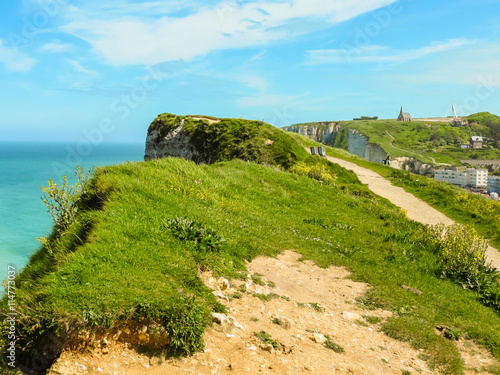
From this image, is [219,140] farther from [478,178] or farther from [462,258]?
[478,178]

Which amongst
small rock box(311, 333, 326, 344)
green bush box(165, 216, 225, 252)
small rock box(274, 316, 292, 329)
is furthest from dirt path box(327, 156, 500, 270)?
green bush box(165, 216, 225, 252)

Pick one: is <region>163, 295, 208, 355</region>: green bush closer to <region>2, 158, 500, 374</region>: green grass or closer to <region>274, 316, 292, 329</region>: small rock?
<region>2, 158, 500, 374</region>: green grass

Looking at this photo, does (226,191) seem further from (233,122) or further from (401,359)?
(233,122)

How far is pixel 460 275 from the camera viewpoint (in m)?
12.0

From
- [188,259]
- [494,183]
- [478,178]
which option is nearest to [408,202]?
[188,259]

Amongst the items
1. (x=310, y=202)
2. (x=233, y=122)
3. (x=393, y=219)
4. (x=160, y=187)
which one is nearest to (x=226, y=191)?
(x=160, y=187)

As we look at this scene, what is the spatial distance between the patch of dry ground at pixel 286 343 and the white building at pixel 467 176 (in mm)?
150291

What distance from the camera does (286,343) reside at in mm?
6609

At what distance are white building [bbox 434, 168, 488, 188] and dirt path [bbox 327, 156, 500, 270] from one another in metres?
124

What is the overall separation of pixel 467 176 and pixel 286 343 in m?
163

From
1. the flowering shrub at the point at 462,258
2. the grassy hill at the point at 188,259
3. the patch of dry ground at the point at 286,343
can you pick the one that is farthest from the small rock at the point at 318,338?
the flowering shrub at the point at 462,258

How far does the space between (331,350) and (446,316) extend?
4241 mm

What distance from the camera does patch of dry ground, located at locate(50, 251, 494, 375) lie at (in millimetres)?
5574

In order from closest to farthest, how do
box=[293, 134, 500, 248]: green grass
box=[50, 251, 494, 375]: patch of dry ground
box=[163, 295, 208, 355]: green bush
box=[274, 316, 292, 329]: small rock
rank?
1. box=[50, 251, 494, 375]: patch of dry ground
2. box=[163, 295, 208, 355]: green bush
3. box=[274, 316, 292, 329]: small rock
4. box=[293, 134, 500, 248]: green grass
